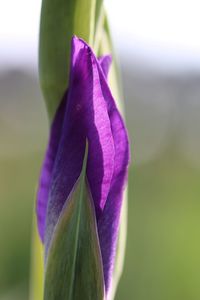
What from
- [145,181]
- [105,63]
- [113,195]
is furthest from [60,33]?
[145,181]

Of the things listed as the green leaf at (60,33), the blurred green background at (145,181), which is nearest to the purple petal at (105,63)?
the green leaf at (60,33)

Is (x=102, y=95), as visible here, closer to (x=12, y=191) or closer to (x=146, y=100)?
(x=12, y=191)

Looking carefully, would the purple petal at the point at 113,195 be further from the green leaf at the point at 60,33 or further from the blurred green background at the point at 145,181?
the blurred green background at the point at 145,181

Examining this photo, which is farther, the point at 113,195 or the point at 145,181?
the point at 145,181

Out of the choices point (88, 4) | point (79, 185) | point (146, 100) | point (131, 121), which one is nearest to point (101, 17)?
point (88, 4)

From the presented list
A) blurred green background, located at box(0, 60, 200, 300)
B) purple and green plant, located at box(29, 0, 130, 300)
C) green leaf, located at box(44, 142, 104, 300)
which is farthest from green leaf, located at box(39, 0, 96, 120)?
blurred green background, located at box(0, 60, 200, 300)

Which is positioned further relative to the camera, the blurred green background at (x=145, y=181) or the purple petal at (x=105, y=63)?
the blurred green background at (x=145, y=181)

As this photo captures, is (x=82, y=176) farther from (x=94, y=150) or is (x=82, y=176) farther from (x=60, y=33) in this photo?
(x=60, y=33)
